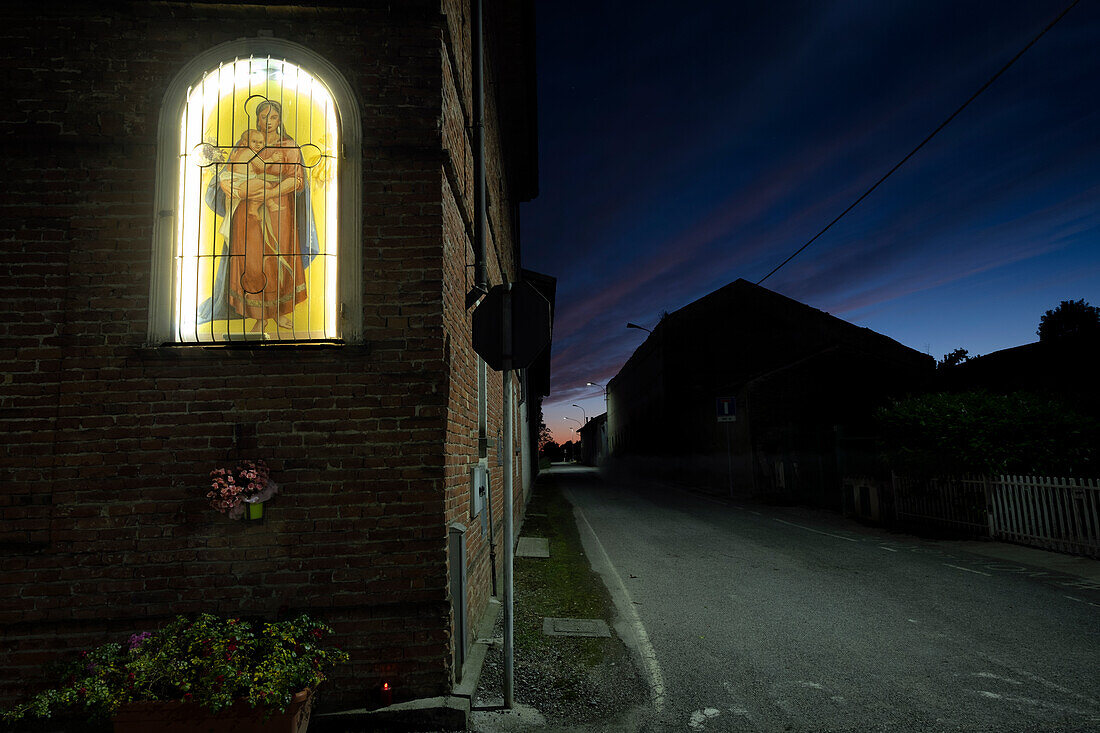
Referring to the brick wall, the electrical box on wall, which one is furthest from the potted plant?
the electrical box on wall

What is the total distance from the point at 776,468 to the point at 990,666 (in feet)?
51.4

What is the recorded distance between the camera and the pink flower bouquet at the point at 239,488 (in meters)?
3.86

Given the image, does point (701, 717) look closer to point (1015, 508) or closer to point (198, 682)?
point (198, 682)

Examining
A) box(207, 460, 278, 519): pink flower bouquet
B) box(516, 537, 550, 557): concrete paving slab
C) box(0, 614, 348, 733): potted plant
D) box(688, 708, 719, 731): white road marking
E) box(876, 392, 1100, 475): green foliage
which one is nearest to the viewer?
box(0, 614, 348, 733): potted plant

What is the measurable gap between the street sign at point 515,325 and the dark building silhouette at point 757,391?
14792 millimetres

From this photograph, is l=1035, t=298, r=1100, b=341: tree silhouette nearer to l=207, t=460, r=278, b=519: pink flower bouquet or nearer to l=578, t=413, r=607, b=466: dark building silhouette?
l=578, t=413, r=607, b=466: dark building silhouette

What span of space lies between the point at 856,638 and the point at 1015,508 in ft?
21.6

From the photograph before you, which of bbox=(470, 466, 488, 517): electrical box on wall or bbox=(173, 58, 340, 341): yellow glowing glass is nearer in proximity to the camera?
bbox=(173, 58, 340, 341): yellow glowing glass

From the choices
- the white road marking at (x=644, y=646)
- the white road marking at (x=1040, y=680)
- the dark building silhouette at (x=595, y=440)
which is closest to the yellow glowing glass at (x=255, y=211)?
the white road marking at (x=644, y=646)

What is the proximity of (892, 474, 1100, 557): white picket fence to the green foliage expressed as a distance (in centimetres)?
33

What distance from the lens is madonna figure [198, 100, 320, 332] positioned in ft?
14.2

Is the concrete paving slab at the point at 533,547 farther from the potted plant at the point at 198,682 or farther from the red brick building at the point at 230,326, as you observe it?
the potted plant at the point at 198,682

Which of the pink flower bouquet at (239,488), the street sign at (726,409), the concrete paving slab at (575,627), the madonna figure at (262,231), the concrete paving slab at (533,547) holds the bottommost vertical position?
the concrete paving slab at (533,547)

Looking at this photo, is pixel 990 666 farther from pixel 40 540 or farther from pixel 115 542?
pixel 40 540
